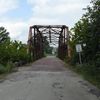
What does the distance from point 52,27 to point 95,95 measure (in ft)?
216

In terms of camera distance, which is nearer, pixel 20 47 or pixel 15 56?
pixel 15 56

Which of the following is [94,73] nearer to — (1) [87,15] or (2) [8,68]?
(1) [87,15]

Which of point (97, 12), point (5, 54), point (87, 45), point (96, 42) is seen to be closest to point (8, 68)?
point (5, 54)

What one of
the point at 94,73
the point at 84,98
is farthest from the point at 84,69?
the point at 84,98

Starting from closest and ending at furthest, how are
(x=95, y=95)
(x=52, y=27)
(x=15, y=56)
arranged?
1. (x=95, y=95)
2. (x=15, y=56)
3. (x=52, y=27)

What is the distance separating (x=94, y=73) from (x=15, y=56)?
17828 mm

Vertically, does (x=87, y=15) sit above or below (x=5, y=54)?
above

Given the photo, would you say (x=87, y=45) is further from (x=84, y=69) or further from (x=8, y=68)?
(x=8, y=68)

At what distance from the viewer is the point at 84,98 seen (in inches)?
541

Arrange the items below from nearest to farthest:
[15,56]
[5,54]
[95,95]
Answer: [95,95] → [5,54] → [15,56]

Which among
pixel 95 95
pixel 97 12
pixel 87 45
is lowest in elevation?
pixel 95 95

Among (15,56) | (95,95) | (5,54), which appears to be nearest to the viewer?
(95,95)

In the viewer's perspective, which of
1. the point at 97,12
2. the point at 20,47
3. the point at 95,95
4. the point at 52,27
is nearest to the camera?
the point at 95,95

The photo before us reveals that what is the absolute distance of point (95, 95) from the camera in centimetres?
1490
